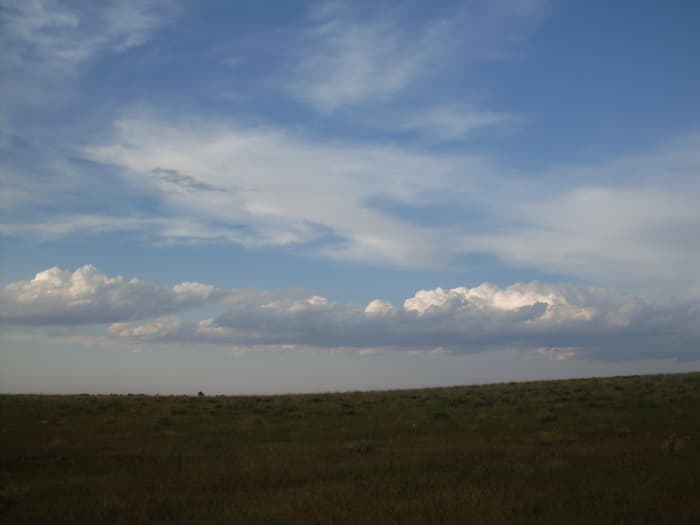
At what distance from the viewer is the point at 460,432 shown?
22.0m

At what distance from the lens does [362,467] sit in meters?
15.0

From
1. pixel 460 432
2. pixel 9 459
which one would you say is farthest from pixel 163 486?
pixel 460 432

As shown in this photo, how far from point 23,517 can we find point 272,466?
239 inches

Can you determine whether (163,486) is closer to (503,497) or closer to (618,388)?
(503,497)

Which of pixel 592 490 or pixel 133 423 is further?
→ pixel 133 423

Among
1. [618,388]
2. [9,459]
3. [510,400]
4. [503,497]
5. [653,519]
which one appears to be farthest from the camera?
[618,388]

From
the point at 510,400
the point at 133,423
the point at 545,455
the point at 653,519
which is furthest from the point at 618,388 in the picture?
the point at 653,519

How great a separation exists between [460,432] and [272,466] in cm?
892

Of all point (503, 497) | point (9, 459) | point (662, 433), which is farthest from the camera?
point (662, 433)

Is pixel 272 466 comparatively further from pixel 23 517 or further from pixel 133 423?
pixel 133 423

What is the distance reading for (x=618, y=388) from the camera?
39812 millimetres

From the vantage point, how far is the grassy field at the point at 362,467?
10789mm

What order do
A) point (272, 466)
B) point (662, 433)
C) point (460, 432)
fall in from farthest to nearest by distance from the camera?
1. point (460, 432)
2. point (662, 433)
3. point (272, 466)

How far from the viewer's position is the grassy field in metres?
10.8
